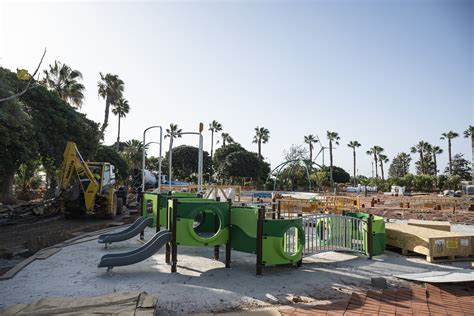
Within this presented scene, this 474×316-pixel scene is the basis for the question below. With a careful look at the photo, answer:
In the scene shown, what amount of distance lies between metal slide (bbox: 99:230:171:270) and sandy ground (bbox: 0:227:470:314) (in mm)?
241

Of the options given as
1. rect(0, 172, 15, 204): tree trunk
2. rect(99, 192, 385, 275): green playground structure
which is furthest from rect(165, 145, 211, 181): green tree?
rect(99, 192, 385, 275): green playground structure

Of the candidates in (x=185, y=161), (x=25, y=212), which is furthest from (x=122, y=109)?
(x=25, y=212)

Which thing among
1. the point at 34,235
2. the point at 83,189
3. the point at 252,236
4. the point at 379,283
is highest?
the point at 83,189

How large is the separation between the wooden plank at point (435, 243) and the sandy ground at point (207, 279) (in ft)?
0.94

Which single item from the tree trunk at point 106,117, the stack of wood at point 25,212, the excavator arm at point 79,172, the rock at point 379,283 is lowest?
the rock at point 379,283

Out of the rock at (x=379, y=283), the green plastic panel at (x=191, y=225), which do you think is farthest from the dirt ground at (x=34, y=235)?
the rock at (x=379, y=283)

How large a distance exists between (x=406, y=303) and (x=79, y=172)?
1397 centimetres

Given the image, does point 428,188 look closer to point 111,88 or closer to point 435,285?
point 111,88

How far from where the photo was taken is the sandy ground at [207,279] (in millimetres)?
5719

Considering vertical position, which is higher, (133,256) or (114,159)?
(114,159)

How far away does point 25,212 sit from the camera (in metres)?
17.6

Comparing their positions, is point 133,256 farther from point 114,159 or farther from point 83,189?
point 114,159

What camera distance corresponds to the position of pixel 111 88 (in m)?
40.3

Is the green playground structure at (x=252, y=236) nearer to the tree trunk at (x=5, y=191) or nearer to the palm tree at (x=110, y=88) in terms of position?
the tree trunk at (x=5, y=191)
